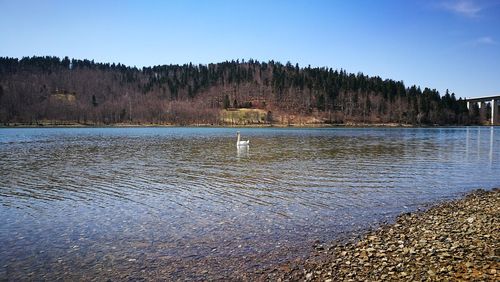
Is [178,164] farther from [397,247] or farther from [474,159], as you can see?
[474,159]

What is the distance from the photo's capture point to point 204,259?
11.4 meters

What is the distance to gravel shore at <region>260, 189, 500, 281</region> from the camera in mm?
9125

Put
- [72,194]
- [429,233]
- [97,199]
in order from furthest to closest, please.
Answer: [72,194] < [97,199] < [429,233]

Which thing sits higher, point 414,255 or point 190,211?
point 414,255

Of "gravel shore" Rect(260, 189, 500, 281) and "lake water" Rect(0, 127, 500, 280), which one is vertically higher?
"gravel shore" Rect(260, 189, 500, 281)

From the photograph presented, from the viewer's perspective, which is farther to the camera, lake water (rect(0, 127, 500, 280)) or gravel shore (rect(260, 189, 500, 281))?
lake water (rect(0, 127, 500, 280))

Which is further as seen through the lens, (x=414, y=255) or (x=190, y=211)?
(x=190, y=211)

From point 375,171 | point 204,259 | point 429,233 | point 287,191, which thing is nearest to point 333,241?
point 429,233

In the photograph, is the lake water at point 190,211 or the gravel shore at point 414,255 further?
the lake water at point 190,211

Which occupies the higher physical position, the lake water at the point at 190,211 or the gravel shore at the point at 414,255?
the gravel shore at the point at 414,255

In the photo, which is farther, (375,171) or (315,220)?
(375,171)

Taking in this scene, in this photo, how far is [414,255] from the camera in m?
10.4

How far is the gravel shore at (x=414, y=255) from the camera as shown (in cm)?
912

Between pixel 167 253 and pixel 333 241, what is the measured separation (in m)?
5.88
